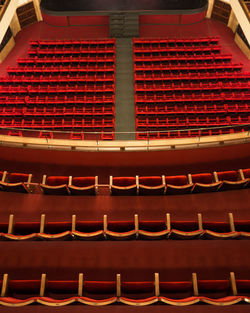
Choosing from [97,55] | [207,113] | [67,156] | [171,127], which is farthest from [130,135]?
[97,55]

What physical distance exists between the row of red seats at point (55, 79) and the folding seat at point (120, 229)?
4.58 ft

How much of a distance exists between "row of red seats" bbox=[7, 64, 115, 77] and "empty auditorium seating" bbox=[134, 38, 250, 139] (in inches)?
10.0

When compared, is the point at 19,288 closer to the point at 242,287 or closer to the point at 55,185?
the point at 55,185

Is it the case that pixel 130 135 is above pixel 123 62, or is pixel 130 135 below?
below

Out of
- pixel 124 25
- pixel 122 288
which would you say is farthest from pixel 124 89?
pixel 122 288

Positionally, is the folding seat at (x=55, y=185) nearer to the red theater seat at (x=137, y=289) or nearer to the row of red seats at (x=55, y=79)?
the red theater seat at (x=137, y=289)

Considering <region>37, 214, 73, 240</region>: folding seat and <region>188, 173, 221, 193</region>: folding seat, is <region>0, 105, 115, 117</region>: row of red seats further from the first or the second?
<region>37, 214, 73, 240</region>: folding seat

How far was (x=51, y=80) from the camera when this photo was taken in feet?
6.57

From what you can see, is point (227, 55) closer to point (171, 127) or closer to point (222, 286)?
point (171, 127)

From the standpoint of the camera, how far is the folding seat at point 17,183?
905 mm

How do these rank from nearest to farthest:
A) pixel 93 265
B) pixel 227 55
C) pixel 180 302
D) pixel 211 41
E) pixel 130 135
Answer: pixel 180 302
pixel 93 265
pixel 130 135
pixel 227 55
pixel 211 41

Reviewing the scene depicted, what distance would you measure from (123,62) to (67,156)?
57.1 inches

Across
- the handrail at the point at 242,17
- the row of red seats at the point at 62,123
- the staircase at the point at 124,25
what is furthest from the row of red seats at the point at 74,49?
the handrail at the point at 242,17

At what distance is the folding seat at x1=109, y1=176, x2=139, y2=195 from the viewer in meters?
0.90
